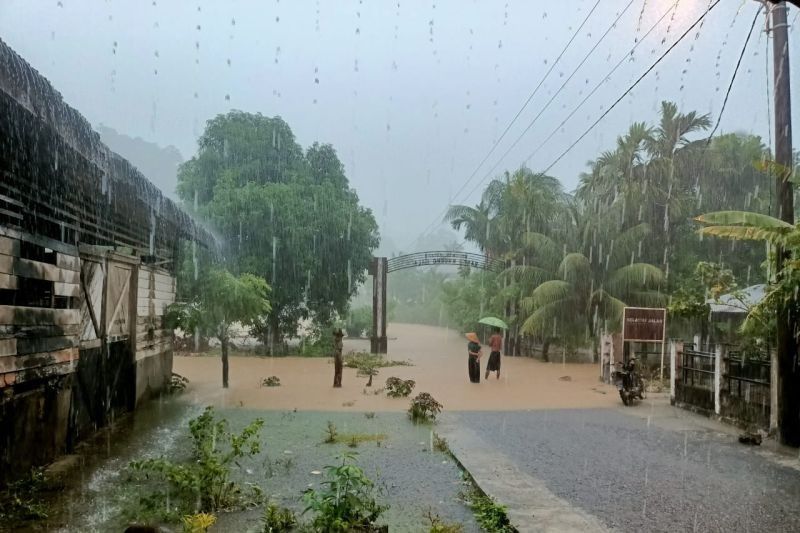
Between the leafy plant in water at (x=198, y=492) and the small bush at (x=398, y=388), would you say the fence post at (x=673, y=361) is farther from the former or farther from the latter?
the leafy plant in water at (x=198, y=492)

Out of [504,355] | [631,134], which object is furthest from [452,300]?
[631,134]

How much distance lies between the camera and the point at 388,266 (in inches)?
1063

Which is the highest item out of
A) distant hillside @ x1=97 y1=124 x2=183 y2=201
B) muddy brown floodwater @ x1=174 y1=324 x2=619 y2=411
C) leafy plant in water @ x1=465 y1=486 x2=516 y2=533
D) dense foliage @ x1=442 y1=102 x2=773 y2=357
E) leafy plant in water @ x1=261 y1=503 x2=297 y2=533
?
distant hillside @ x1=97 y1=124 x2=183 y2=201

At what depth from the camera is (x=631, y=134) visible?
989 inches

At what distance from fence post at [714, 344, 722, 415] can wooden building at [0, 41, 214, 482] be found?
959 centimetres

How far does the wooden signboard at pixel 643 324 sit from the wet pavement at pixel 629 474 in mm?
3448

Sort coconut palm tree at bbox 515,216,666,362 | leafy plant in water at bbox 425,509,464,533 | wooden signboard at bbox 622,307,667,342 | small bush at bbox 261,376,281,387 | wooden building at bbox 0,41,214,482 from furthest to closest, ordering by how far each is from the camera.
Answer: coconut palm tree at bbox 515,216,666,362
small bush at bbox 261,376,281,387
wooden signboard at bbox 622,307,667,342
wooden building at bbox 0,41,214,482
leafy plant in water at bbox 425,509,464,533

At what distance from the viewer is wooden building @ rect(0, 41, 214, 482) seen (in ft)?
19.0

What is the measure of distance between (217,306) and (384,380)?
5698 millimetres

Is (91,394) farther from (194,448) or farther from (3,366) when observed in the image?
(3,366)

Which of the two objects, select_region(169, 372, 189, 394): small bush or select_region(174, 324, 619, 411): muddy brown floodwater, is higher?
select_region(169, 372, 189, 394): small bush

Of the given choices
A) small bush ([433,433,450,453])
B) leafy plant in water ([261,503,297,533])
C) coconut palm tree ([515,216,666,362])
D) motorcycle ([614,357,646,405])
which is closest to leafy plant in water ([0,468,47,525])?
leafy plant in water ([261,503,297,533])

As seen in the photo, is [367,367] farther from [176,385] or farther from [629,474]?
[629,474]

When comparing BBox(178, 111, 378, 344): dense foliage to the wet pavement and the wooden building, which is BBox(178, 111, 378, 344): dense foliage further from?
the wet pavement
